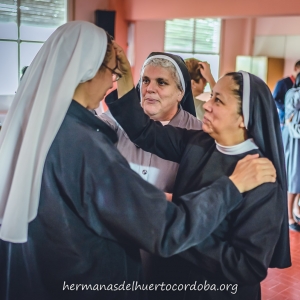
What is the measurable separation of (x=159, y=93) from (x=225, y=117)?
632 mm

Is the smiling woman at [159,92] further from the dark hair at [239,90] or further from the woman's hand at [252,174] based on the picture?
the woman's hand at [252,174]

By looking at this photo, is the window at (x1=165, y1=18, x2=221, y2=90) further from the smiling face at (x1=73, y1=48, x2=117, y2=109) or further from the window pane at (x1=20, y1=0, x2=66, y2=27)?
the smiling face at (x1=73, y1=48, x2=117, y2=109)

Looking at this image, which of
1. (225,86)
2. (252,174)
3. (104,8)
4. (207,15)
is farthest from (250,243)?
(104,8)

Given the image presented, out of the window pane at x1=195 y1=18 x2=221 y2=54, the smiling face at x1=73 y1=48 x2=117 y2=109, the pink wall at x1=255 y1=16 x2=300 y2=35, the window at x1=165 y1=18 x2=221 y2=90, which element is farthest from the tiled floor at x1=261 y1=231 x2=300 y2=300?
the window pane at x1=195 y1=18 x2=221 y2=54

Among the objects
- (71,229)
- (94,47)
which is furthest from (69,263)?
(94,47)

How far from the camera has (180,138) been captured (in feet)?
6.25

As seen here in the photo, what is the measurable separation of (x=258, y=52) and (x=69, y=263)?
8288mm

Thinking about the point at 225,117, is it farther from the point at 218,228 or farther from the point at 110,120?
the point at 110,120

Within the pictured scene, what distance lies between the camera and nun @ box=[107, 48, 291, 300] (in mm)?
1522

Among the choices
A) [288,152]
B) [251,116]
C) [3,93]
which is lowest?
[288,152]

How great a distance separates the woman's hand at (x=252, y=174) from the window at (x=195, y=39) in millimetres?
7058

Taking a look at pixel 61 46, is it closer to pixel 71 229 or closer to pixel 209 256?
pixel 71 229

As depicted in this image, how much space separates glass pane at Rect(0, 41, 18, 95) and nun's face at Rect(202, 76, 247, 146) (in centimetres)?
521

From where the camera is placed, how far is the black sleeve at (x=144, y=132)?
6.15ft
